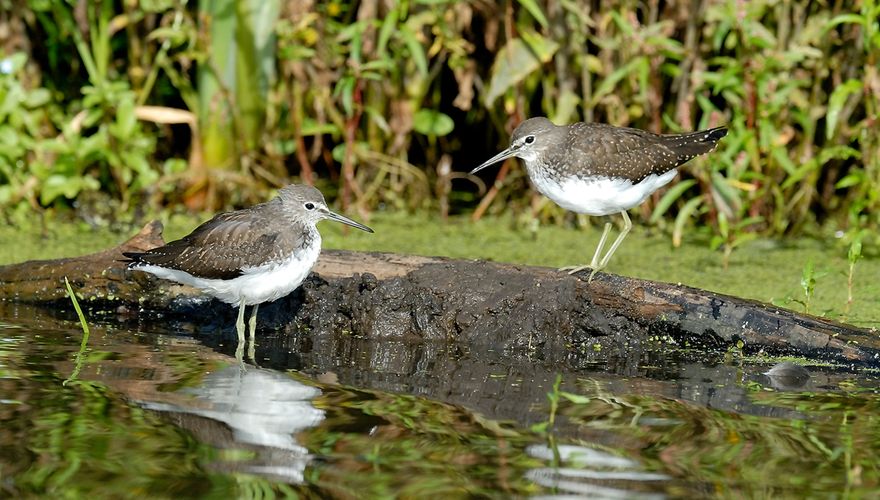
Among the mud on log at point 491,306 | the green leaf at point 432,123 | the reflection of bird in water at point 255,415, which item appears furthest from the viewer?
the green leaf at point 432,123

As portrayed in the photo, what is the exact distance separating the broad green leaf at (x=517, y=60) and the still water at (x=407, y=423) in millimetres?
2757

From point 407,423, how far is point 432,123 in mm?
4377

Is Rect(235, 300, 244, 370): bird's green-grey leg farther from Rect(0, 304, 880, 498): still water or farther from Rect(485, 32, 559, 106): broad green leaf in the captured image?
Rect(485, 32, 559, 106): broad green leaf

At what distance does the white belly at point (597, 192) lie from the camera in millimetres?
6605

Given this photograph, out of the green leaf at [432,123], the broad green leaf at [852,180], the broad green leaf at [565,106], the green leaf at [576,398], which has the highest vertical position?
the broad green leaf at [565,106]

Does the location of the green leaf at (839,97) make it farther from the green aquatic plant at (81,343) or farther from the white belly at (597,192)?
the green aquatic plant at (81,343)

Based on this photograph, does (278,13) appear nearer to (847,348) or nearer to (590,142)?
(590,142)

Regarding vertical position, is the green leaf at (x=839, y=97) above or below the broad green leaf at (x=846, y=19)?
below

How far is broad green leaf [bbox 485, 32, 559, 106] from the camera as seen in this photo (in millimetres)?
8352

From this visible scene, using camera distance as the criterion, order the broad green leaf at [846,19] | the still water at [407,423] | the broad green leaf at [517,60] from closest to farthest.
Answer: the still water at [407,423] → the broad green leaf at [846,19] → the broad green leaf at [517,60]

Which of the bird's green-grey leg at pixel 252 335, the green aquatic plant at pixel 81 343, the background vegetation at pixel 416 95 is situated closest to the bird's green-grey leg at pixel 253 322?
the bird's green-grey leg at pixel 252 335

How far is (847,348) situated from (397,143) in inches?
159

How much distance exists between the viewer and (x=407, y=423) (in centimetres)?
475

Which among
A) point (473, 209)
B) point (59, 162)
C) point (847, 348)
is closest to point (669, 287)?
point (847, 348)
